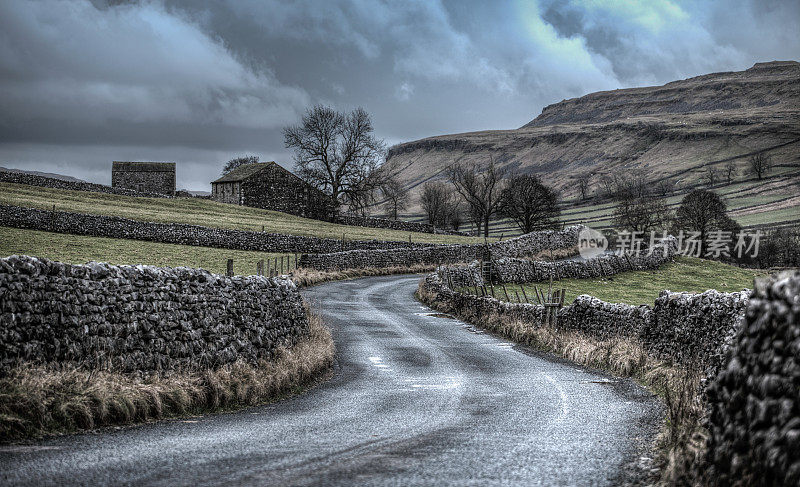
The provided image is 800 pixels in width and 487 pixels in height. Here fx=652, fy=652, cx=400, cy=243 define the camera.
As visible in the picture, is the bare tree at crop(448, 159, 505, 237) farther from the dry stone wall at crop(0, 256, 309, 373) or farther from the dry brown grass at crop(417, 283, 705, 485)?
the dry stone wall at crop(0, 256, 309, 373)

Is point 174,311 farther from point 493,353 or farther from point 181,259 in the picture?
point 181,259

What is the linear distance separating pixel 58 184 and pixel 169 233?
33.8m

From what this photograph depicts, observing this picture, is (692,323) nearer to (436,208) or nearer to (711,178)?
(436,208)

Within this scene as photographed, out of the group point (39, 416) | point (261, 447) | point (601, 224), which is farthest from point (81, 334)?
point (601, 224)

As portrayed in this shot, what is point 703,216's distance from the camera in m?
73.2

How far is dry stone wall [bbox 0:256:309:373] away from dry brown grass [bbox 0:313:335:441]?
1.15ft

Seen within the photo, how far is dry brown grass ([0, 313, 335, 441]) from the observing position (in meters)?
8.86

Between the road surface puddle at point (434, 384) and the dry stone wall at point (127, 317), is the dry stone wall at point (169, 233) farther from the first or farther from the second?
the road surface puddle at point (434, 384)

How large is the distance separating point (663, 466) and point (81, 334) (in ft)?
29.1

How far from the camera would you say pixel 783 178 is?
17838 cm

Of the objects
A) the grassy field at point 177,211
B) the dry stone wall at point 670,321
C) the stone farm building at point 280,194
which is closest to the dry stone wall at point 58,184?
the grassy field at point 177,211

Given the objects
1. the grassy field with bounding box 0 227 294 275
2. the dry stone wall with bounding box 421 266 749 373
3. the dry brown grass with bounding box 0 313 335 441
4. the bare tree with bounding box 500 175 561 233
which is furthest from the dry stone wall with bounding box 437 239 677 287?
the bare tree with bounding box 500 175 561 233

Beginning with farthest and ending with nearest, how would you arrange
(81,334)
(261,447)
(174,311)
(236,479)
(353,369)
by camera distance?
(353,369) < (174,311) < (81,334) < (261,447) < (236,479)
